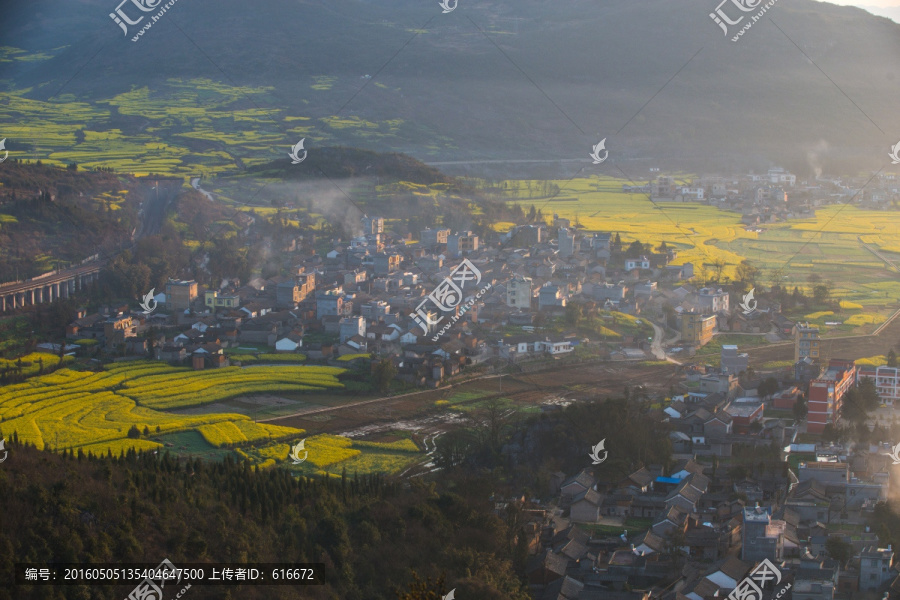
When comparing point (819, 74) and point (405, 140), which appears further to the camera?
point (819, 74)

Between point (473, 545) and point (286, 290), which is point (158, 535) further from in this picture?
point (286, 290)

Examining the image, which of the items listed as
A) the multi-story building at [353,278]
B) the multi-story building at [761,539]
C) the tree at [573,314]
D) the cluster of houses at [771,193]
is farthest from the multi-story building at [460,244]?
the multi-story building at [761,539]

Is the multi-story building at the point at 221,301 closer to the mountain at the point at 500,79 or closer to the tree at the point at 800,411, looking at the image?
the tree at the point at 800,411

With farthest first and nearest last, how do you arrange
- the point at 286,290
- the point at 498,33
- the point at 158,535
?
the point at 498,33 → the point at 286,290 → the point at 158,535

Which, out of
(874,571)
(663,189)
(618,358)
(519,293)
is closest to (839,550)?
(874,571)

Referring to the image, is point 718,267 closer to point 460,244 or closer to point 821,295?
point 821,295

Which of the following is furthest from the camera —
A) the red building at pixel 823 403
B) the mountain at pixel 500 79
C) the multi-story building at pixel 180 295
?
the mountain at pixel 500 79

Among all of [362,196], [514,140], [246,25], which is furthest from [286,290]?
[246,25]

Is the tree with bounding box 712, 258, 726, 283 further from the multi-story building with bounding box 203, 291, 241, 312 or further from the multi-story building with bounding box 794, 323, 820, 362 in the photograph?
the multi-story building with bounding box 203, 291, 241, 312
